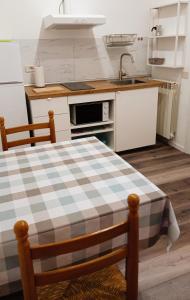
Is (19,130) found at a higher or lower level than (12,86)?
lower

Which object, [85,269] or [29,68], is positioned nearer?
[85,269]

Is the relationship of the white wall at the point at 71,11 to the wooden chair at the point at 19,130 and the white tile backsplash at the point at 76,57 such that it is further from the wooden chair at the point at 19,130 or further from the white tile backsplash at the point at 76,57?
the wooden chair at the point at 19,130

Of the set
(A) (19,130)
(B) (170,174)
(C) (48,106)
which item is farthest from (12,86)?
(B) (170,174)

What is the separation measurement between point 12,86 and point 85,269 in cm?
220

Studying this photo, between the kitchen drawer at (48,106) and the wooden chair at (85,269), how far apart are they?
2.01 meters

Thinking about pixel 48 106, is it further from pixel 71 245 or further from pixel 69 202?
pixel 71 245

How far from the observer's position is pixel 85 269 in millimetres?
808

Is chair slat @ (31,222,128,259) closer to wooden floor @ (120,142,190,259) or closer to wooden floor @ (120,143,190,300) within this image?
wooden floor @ (120,143,190,300)

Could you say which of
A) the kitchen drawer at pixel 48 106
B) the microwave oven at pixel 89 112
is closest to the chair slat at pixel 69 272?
the kitchen drawer at pixel 48 106

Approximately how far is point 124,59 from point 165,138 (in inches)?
48.2

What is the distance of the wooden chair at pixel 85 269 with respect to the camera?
724 mm

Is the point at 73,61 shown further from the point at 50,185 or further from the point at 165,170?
the point at 50,185

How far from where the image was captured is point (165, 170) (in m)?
2.99

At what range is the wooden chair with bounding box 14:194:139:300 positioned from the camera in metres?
0.72
